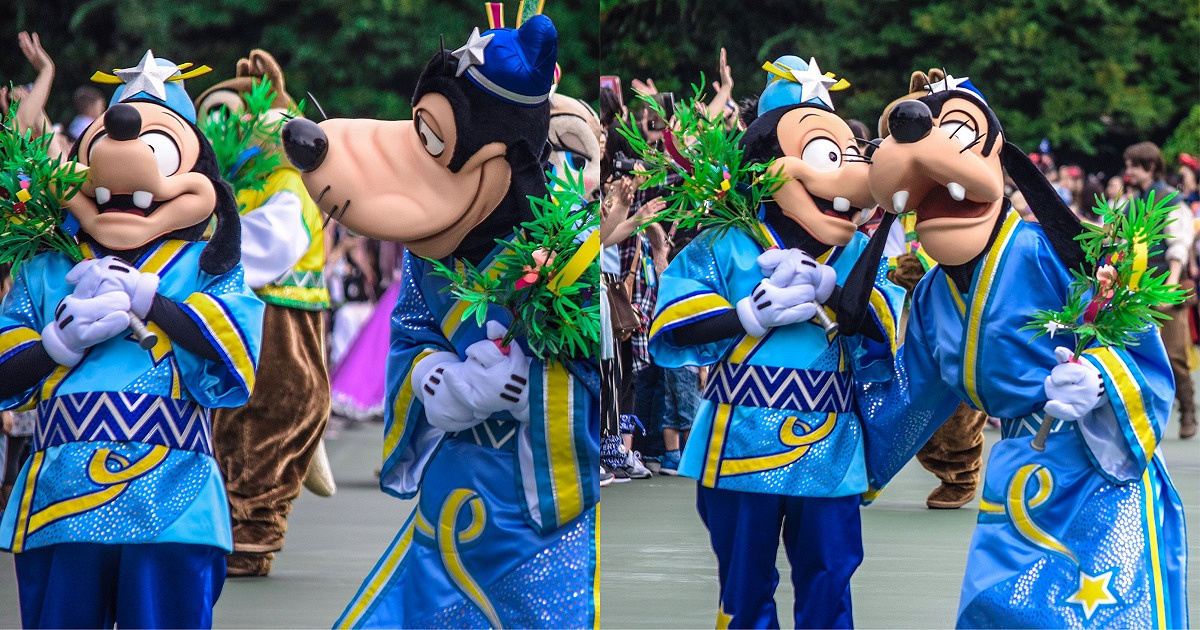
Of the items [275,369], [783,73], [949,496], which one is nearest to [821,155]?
[783,73]

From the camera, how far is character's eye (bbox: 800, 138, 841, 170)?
3863mm

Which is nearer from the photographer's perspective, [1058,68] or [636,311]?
[636,311]

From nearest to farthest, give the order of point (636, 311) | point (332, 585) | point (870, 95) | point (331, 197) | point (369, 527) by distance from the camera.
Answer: point (331, 197) → point (870, 95) → point (332, 585) → point (636, 311) → point (369, 527)

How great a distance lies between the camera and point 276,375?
529cm

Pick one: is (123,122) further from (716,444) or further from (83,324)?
(716,444)

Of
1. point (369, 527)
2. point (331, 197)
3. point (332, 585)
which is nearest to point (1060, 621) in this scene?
point (331, 197)

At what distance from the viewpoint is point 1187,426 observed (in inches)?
347

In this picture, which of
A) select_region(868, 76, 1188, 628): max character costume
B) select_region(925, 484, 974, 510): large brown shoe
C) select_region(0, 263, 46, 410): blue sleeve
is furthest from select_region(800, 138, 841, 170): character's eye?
select_region(925, 484, 974, 510): large brown shoe

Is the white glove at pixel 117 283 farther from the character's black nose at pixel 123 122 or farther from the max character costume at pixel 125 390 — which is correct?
the character's black nose at pixel 123 122

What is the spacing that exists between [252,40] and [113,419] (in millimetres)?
8581

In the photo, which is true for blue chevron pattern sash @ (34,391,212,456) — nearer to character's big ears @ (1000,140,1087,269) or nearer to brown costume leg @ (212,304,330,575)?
brown costume leg @ (212,304,330,575)

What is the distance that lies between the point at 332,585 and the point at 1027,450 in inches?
97.3

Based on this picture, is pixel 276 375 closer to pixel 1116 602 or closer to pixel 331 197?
pixel 331 197

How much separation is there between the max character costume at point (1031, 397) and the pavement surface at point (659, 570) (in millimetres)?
1044
